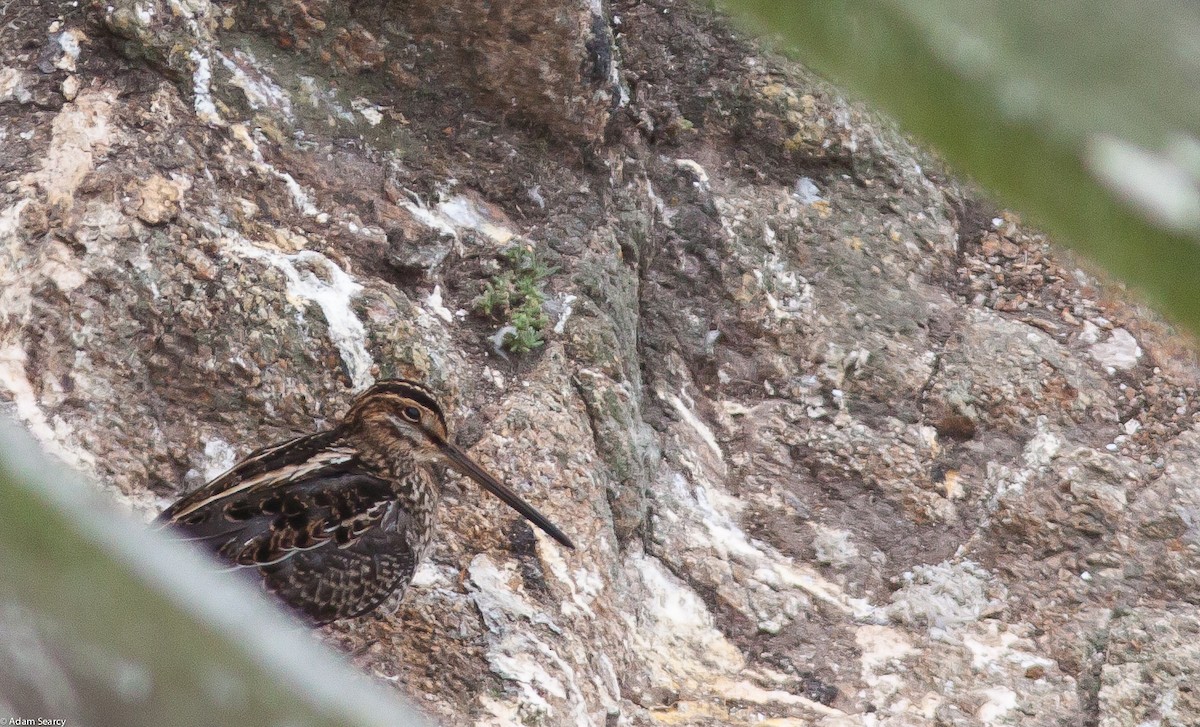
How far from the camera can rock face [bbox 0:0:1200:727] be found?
3842 mm

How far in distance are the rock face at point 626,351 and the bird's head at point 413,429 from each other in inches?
10.8

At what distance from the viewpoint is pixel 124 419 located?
3.72m

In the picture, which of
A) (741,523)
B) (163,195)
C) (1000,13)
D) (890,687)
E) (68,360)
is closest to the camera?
(1000,13)

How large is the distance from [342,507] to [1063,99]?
3.25 metres

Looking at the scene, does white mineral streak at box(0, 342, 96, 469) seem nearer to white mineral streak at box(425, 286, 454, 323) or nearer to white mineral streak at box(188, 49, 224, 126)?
white mineral streak at box(188, 49, 224, 126)

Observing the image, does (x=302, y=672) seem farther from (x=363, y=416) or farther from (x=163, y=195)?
(x=163, y=195)

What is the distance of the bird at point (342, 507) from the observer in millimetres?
3232

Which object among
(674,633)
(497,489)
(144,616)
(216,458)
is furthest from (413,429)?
(144,616)

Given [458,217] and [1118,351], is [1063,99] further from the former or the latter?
[1118,351]

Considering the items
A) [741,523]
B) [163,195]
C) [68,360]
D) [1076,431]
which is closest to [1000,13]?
[68,360]

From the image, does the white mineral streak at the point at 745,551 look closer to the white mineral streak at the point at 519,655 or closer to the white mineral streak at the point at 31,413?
the white mineral streak at the point at 519,655

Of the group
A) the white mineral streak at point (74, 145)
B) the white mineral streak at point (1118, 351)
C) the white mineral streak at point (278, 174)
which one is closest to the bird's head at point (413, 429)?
the white mineral streak at point (278, 174)

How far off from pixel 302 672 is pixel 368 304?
3.90 meters

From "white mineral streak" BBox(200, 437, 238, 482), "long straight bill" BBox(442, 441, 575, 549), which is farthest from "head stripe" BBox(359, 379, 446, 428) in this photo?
"white mineral streak" BBox(200, 437, 238, 482)
